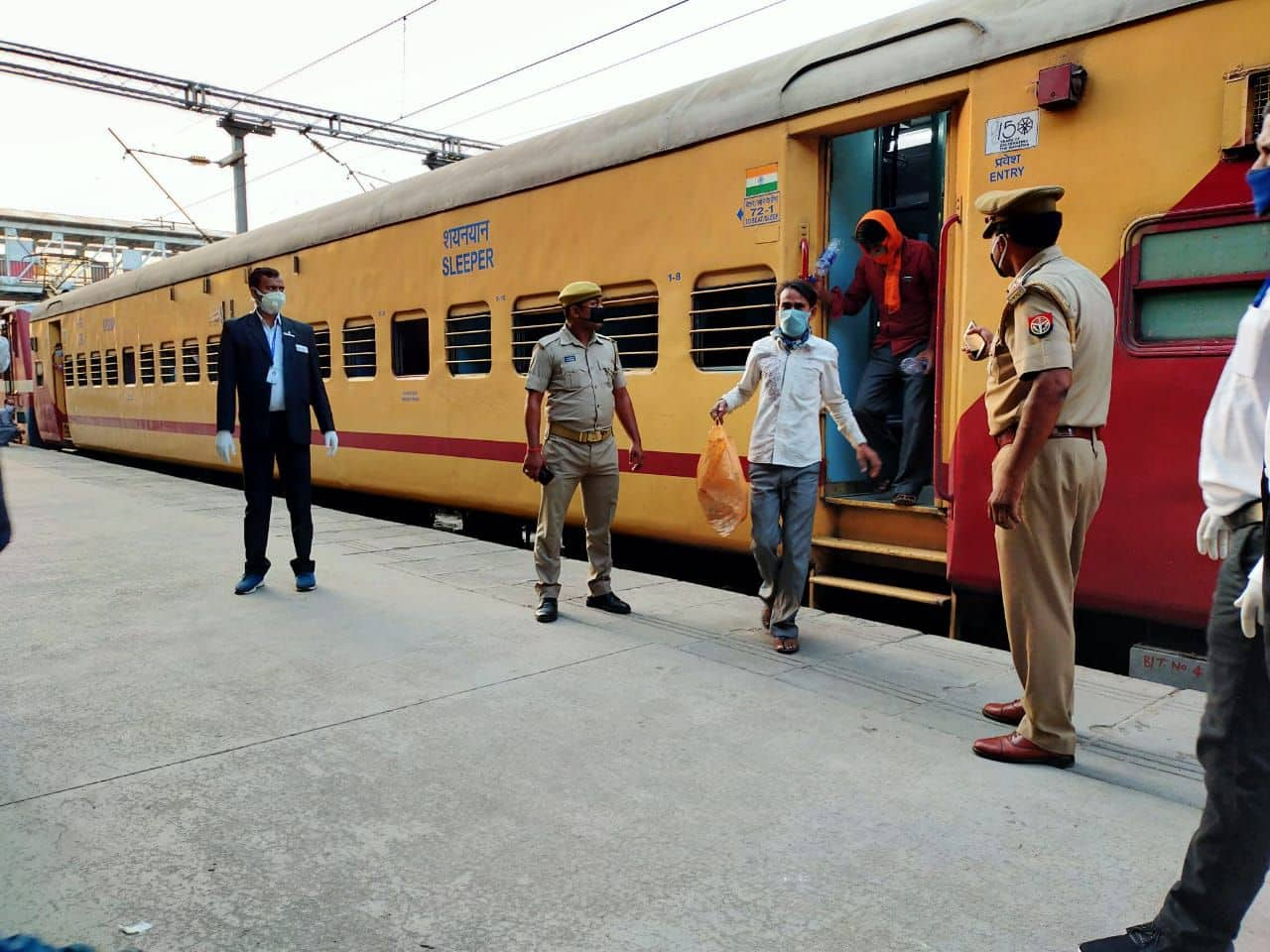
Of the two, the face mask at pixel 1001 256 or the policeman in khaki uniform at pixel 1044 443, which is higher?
the face mask at pixel 1001 256

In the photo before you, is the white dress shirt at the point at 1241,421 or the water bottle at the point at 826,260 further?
the water bottle at the point at 826,260

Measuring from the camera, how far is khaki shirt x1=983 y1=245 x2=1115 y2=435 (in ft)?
9.55

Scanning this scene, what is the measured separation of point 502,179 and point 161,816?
5381 millimetres

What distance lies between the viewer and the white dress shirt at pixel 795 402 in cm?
452

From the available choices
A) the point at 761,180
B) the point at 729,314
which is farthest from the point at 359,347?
the point at 761,180

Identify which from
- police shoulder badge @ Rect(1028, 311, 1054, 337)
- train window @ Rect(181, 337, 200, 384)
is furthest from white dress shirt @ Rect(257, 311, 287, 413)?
train window @ Rect(181, 337, 200, 384)

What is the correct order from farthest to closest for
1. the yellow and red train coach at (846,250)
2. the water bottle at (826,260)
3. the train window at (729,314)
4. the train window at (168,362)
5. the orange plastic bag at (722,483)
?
the train window at (168,362) < the train window at (729,314) < the water bottle at (826,260) < the orange plastic bag at (722,483) < the yellow and red train coach at (846,250)

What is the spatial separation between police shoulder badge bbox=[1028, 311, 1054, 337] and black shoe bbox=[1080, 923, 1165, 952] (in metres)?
1.64

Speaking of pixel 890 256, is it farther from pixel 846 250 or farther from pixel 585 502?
pixel 585 502

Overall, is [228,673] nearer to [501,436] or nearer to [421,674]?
[421,674]

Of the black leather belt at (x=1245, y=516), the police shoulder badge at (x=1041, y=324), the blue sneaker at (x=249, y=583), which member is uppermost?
the police shoulder badge at (x=1041, y=324)

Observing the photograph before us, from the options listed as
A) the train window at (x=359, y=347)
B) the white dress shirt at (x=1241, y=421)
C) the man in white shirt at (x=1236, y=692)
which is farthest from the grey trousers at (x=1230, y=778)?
the train window at (x=359, y=347)

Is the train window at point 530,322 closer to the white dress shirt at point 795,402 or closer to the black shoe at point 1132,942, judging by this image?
the white dress shirt at point 795,402

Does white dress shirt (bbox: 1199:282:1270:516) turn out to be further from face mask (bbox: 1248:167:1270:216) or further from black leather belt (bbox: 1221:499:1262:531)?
face mask (bbox: 1248:167:1270:216)
